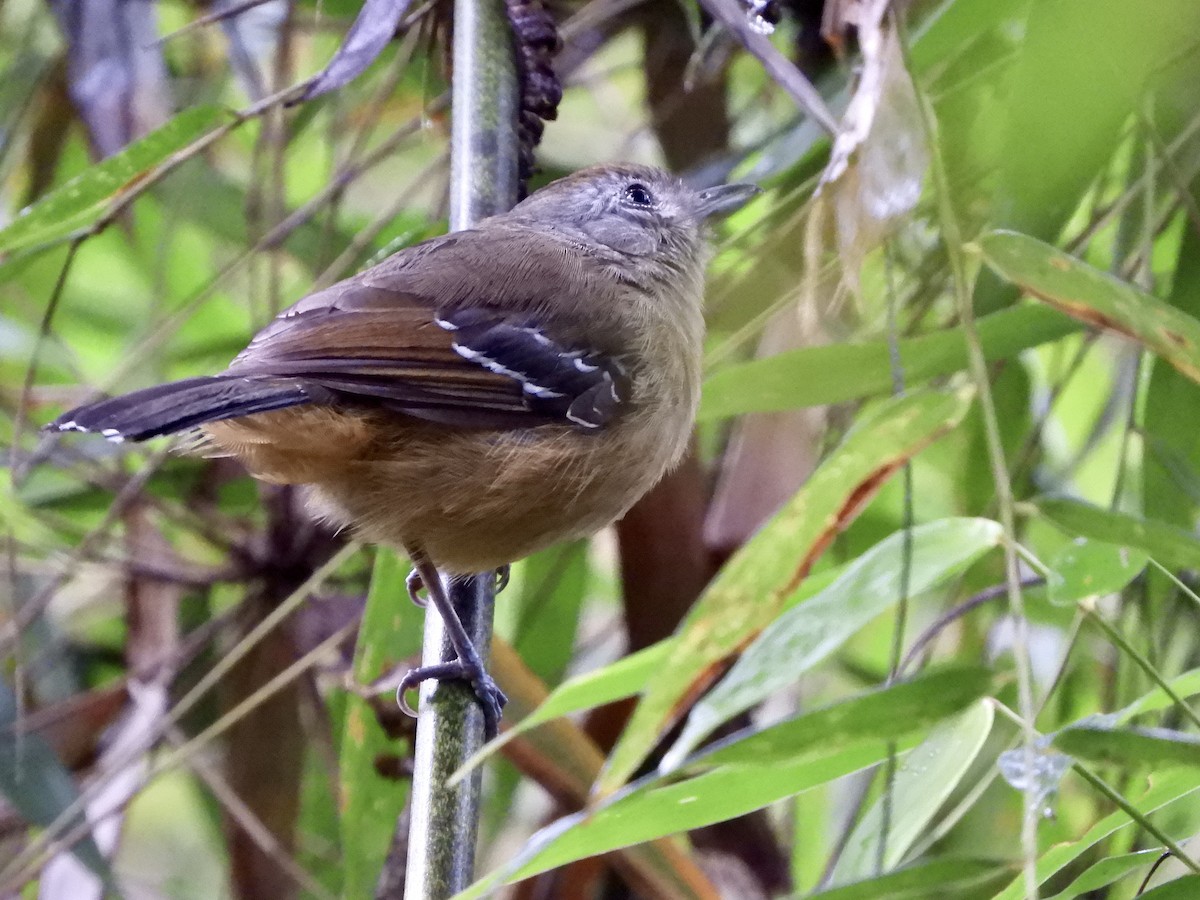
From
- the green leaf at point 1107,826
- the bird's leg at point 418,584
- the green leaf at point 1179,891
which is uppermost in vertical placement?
the bird's leg at point 418,584

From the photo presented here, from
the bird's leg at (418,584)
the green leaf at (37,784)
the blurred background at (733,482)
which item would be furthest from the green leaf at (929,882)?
the green leaf at (37,784)

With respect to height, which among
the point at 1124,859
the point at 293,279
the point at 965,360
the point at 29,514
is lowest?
the point at 1124,859

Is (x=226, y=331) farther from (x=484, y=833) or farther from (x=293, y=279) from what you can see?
(x=484, y=833)

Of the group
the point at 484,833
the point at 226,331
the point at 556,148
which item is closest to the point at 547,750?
the point at 484,833

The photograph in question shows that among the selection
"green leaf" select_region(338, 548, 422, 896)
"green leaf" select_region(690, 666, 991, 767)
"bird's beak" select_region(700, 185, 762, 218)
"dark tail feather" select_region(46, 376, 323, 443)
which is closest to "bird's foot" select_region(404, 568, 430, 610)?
"green leaf" select_region(338, 548, 422, 896)

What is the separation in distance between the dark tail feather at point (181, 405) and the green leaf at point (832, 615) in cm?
71

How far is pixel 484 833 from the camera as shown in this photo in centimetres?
271

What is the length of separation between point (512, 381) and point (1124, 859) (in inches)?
43.2

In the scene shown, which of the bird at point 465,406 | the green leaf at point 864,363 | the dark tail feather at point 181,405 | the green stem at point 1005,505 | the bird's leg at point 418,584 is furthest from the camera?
the bird's leg at point 418,584

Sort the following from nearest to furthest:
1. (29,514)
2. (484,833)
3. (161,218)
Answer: (29,514) < (484,833) < (161,218)

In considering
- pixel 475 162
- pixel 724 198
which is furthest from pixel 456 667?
pixel 724 198

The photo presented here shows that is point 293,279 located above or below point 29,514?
above

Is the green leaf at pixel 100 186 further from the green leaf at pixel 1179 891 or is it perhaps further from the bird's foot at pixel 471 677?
the green leaf at pixel 1179 891

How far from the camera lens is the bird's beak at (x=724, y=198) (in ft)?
7.28
